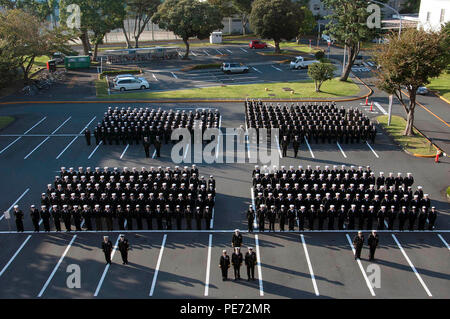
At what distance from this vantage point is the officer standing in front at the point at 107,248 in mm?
13668

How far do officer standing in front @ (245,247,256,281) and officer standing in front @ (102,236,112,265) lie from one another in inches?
180

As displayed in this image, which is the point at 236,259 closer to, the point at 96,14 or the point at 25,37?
the point at 25,37

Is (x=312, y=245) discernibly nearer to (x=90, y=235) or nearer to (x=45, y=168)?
(x=90, y=235)

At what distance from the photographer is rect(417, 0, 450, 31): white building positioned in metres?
46.9

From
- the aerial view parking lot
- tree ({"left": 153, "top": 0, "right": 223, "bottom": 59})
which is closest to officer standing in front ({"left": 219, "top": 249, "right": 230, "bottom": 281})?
the aerial view parking lot

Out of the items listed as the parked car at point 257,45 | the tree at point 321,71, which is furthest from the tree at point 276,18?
the tree at point 321,71

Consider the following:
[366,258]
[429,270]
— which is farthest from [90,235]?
[429,270]

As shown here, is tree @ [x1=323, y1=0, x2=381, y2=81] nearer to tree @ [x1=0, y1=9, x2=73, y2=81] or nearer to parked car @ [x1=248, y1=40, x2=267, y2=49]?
parked car @ [x1=248, y1=40, x2=267, y2=49]

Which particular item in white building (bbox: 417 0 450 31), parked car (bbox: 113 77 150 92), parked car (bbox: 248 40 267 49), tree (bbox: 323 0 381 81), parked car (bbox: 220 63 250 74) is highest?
white building (bbox: 417 0 450 31)

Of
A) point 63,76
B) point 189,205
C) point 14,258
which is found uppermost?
point 63,76

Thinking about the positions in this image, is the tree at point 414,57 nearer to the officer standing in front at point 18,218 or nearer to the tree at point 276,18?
the officer standing in front at point 18,218

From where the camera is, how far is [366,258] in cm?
1452

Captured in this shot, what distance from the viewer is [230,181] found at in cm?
2059

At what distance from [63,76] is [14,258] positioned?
34.9 metres
